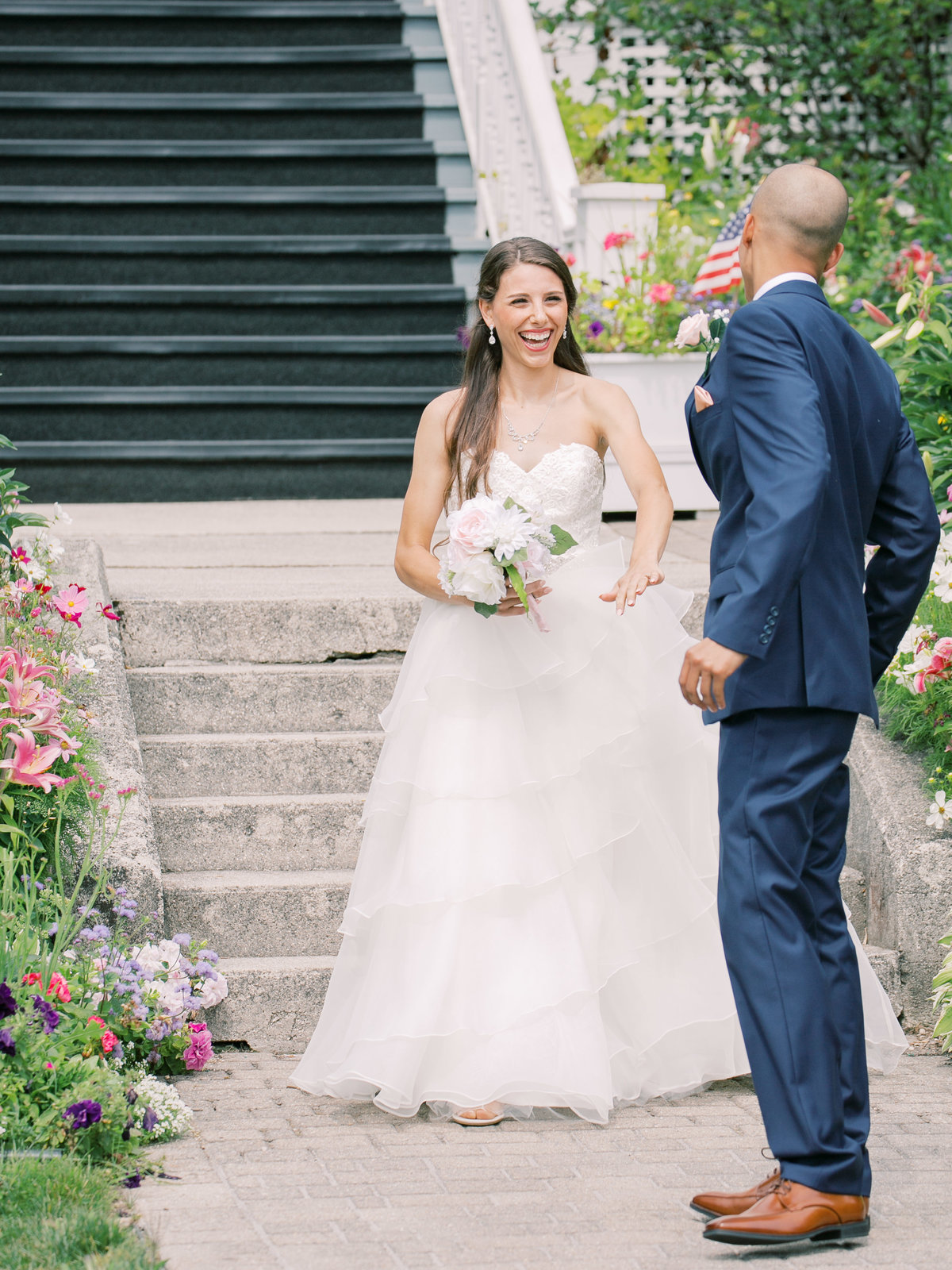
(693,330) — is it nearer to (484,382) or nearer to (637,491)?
(637,491)

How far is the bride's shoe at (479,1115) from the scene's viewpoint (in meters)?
3.18

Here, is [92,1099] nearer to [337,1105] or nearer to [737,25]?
[337,1105]

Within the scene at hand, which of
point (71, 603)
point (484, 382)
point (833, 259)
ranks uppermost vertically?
point (833, 259)

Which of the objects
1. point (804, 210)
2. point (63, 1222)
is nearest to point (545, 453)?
point (804, 210)

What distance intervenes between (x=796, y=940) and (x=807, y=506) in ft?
2.44

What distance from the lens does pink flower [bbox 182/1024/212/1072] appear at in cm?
345

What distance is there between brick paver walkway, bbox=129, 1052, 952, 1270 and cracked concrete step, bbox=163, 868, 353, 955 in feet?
1.53

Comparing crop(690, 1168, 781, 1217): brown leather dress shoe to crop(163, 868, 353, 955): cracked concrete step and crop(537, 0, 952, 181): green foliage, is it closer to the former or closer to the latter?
crop(163, 868, 353, 955): cracked concrete step

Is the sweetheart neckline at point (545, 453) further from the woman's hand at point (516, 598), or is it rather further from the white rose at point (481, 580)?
the white rose at point (481, 580)

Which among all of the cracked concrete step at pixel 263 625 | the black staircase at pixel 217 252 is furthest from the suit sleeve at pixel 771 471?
the black staircase at pixel 217 252

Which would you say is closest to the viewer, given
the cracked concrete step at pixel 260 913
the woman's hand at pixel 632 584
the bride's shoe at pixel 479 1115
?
the bride's shoe at pixel 479 1115

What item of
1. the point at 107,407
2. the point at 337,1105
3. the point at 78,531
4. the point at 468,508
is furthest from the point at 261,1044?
the point at 107,407

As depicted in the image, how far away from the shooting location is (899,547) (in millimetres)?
2771

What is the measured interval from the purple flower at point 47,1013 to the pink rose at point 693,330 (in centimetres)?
181
